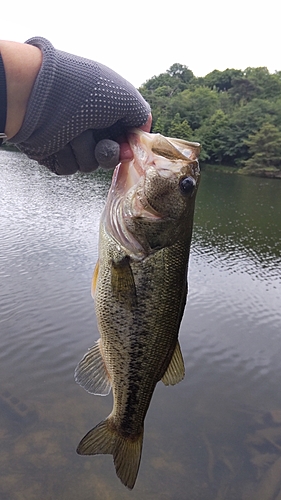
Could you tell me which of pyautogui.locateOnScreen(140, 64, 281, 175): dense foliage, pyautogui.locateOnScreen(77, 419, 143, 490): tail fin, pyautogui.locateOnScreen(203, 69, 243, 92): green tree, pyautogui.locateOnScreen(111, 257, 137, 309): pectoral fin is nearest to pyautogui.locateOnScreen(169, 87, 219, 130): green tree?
pyautogui.locateOnScreen(140, 64, 281, 175): dense foliage

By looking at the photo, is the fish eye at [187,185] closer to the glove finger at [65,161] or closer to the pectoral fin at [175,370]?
the glove finger at [65,161]

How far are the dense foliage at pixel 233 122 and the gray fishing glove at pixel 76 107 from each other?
49.3m

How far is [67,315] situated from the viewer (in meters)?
10.3

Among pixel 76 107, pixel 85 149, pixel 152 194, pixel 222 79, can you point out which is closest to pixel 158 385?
pixel 152 194

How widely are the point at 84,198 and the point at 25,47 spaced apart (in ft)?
73.3

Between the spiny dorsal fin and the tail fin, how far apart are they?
0.21 metres

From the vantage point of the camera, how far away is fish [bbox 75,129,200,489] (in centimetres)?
200

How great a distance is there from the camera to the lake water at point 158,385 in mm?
5930

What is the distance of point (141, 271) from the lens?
82.4 inches

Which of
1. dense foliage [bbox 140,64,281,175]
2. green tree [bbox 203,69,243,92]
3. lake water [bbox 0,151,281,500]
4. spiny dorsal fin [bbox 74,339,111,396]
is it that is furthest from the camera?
green tree [bbox 203,69,243,92]

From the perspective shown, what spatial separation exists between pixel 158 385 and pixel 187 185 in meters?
6.68

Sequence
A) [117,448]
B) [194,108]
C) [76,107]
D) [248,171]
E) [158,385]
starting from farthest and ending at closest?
[194,108], [248,171], [158,385], [117,448], [76,107]

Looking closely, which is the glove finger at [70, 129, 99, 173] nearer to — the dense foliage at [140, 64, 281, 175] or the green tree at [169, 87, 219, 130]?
the dense foliage at [140, 64, 281, 175]

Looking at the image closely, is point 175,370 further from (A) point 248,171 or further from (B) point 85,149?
(A) point 248,171
